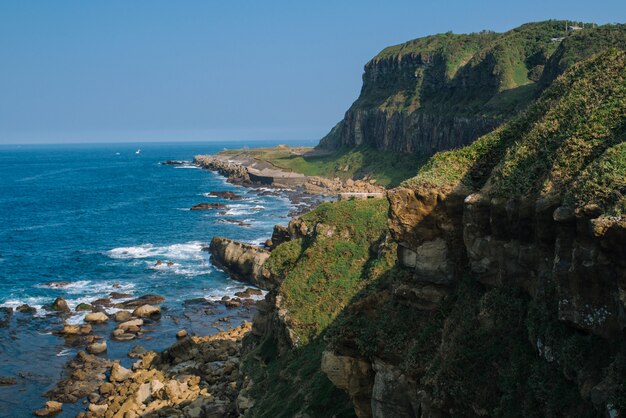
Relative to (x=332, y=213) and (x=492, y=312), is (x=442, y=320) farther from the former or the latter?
(x=332, y=213)

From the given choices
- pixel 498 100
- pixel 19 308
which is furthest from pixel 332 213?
pixel 498 100

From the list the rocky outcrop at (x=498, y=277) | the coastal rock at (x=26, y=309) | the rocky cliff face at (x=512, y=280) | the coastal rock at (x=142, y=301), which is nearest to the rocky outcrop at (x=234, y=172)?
the coastal rock at (x=142, y=301)

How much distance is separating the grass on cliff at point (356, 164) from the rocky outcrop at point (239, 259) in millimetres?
62449

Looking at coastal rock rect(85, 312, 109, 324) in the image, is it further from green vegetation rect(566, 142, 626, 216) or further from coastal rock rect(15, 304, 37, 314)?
green vegetation rect(566, 142, 626, 216)

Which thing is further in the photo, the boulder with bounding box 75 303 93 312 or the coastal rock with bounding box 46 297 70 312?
the boulder with bounding box 75 303 93 312

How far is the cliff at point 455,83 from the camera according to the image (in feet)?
335

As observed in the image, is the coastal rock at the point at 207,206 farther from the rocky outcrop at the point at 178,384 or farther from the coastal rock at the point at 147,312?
the rocky outcrop at the point at 178,384

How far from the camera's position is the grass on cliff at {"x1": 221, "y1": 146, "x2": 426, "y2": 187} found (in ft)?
439

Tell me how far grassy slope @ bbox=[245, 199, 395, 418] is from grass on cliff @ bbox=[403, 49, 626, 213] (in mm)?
8736

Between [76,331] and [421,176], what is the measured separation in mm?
40513

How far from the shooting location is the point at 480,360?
16.2 m

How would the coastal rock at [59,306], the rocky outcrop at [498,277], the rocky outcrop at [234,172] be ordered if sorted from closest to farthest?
the rocky outcrop at [498,277] < the coastal rock at [59,306] < the rocky outcrop at [234,172]

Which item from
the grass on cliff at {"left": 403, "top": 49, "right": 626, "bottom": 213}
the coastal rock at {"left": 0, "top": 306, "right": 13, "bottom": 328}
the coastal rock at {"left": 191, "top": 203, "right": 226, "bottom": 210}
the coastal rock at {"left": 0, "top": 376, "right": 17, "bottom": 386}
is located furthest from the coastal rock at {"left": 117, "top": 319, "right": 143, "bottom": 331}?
the coastal rock at {"left": 191, "top": 203, "right": 226, "bottom": 210}

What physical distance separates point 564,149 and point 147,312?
149 feet
